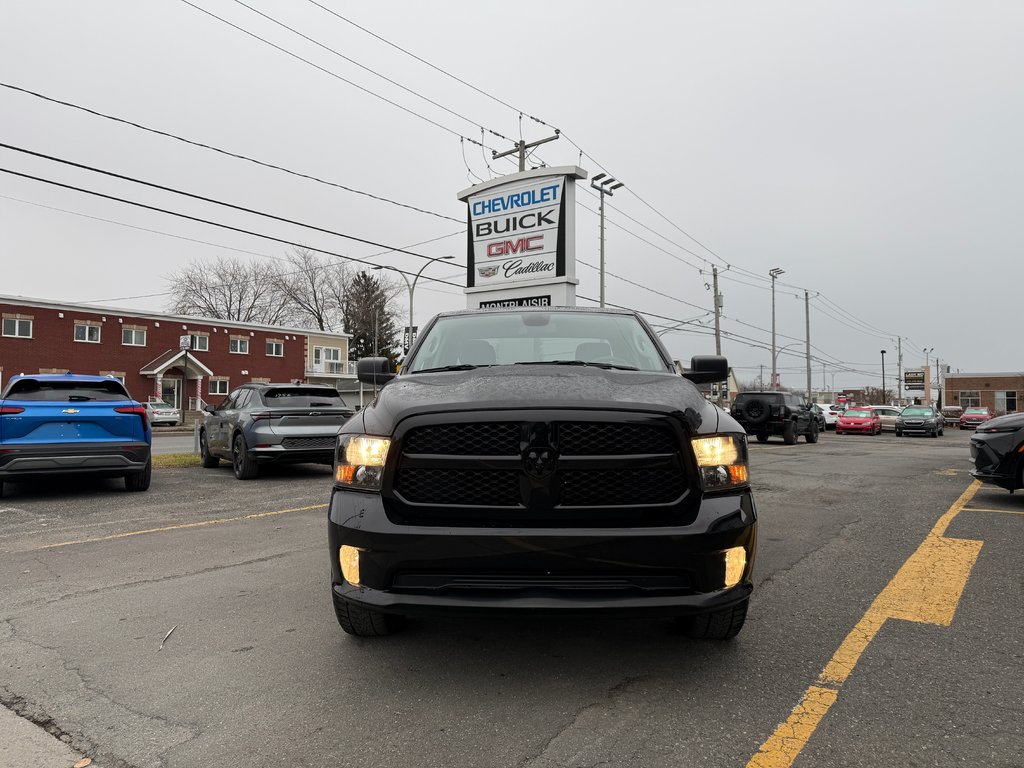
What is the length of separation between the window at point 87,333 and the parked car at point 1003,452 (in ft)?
144

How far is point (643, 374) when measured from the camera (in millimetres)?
3480

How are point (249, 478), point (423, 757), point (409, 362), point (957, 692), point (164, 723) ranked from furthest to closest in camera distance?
point (249, 478) → point (409, 362) → point (957, 692) → point (164, 723) → point (423, 757)

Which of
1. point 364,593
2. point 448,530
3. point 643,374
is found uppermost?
point 643,374

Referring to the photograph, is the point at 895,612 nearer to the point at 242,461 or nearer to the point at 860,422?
the point at 242,461

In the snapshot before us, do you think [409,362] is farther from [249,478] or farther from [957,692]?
[249,478]

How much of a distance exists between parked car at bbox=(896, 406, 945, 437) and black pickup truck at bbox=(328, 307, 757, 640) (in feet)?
112

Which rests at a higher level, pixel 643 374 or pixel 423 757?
pixel 643 374

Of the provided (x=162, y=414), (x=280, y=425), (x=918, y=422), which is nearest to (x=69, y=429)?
(x=280, y=425)

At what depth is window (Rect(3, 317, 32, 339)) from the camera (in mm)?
35844

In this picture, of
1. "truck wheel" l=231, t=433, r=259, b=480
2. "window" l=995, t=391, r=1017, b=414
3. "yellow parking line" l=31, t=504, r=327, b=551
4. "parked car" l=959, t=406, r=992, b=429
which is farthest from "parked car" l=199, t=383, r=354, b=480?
"window" l=995, t=391, r=1017, b=414

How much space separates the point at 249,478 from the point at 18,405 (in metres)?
3.06

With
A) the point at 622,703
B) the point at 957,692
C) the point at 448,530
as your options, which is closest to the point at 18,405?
the point at 448,530

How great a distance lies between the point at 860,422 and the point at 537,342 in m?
33.0

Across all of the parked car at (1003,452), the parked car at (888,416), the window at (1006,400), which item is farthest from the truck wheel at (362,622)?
the window at (1006,400)
